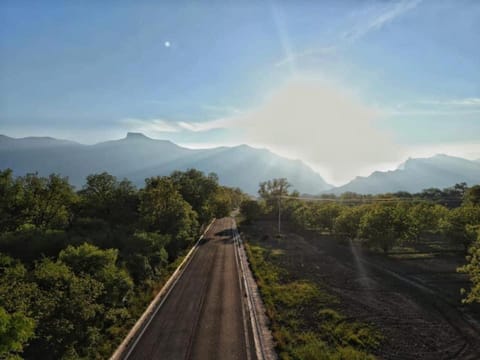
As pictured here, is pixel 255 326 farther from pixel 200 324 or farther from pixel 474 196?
pixel 474 196

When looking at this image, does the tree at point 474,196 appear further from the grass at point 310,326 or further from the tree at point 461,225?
the grass at point 310,326

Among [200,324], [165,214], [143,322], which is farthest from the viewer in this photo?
[165,214]

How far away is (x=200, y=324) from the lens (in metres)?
Answer: 20.4

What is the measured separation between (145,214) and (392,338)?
111ft

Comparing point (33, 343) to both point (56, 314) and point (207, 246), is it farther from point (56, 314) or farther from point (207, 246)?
point (207, 246)

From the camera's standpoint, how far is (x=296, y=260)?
4503 centimetres

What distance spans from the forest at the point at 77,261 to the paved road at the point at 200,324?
2.52 metres

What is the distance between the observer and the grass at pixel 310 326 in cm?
1705

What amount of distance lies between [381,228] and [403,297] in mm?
22559

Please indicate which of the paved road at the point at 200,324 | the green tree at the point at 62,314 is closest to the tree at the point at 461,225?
the paved road at the point at 200,324

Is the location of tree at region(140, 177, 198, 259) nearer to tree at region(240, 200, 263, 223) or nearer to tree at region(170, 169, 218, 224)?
tree at region(170, 169, 218, 224)

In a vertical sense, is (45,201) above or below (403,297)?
above

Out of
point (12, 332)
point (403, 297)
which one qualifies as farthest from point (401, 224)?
point (12, 332)

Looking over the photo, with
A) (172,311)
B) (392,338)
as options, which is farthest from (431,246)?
(172,311)
